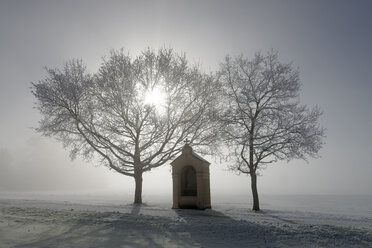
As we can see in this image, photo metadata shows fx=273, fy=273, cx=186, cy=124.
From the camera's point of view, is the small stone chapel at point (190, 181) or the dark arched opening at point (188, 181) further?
the dark arched opening at point (188, 181)

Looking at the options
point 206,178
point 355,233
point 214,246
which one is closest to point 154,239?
point 214,246

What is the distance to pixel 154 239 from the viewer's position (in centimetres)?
988

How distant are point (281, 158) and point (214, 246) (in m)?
13.6

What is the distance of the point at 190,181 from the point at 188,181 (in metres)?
0.16

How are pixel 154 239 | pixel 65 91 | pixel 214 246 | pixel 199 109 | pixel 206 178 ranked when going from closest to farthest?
pixel 214 246 < pixel 154 239 < pixel 206 178 < pixel 65 91 < pixel 199 109

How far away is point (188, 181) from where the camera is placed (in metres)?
21.1

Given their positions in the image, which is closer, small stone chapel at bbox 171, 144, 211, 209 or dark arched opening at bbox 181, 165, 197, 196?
small stone chapel at bbox 171, 144, 211, 209

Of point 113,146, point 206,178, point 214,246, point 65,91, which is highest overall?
point 65,91

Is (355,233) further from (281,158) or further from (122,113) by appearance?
(122,113)

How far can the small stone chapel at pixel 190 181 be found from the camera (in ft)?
63.5

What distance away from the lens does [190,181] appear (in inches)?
831

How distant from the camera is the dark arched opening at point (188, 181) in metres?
20.6

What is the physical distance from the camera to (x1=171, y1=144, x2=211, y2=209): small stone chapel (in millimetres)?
19359

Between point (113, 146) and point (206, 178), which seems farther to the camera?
point (113, 146)
